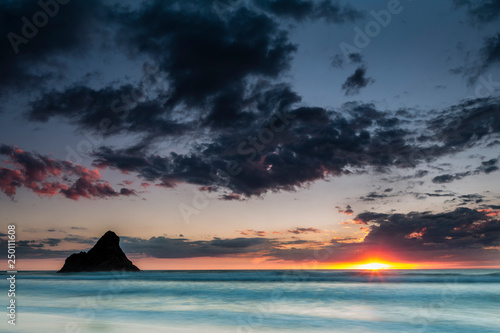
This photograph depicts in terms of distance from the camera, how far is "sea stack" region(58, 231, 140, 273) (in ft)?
374

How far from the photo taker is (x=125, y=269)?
11881 centimetres

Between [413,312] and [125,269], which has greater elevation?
[413,312]

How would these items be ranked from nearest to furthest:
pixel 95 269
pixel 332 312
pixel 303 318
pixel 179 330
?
1. pixel 179 330
2. pixel 303 318
3. pixel 332 312
4. pixel 95 269

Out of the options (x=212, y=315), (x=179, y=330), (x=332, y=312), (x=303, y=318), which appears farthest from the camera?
(x=332, y=312)

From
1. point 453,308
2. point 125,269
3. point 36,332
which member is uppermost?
point 36,332

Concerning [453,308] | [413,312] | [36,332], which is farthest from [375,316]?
[36,332]

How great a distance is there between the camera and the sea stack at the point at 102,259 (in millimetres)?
114062

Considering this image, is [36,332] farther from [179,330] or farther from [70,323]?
[179,330]

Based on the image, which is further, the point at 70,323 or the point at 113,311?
the point at 113,311

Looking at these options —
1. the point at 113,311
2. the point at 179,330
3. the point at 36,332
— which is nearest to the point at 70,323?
the point at 36,332

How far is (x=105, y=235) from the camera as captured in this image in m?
118

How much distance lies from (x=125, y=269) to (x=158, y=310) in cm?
10657

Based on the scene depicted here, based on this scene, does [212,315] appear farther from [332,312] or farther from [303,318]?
[332,312]

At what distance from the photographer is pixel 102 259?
4523 inches
